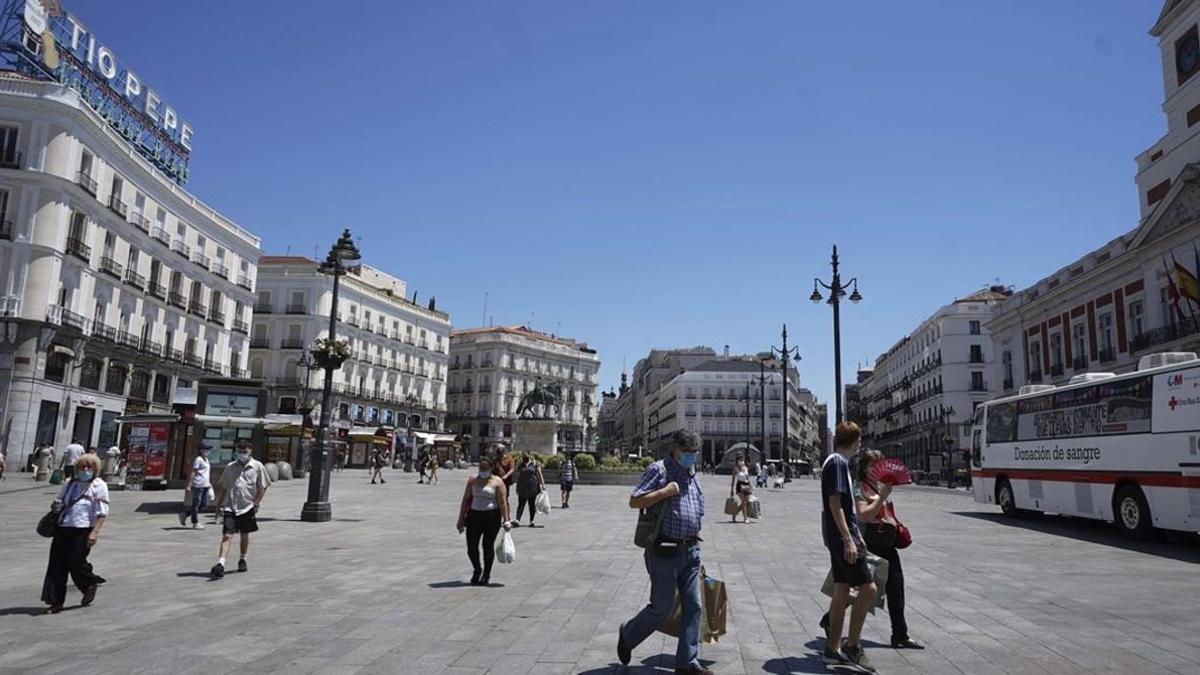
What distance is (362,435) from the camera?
174 feet

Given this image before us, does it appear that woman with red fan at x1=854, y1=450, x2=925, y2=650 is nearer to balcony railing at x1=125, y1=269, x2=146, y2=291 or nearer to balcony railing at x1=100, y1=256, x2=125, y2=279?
balcony railing at x1=100, y1=256, x2=125, y2=279

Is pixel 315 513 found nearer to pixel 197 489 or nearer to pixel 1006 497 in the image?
pixel 197 489

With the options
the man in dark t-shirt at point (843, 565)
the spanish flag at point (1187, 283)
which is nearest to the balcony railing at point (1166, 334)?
the spanish flag at point (1187, 283)

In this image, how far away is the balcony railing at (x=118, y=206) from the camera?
37.9 m

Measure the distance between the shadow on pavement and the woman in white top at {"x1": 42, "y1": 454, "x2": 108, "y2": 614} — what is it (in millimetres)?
15330

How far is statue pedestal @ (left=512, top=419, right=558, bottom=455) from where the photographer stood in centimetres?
4650

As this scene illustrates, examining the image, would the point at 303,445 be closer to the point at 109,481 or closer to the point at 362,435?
the point at 109,481

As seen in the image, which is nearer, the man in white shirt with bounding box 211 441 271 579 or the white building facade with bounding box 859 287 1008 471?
the man in white shirt with bounding box 211 441 271 579

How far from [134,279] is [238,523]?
37238 mm

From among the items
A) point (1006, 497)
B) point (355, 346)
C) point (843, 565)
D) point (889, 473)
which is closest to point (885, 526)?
point (889, 473)

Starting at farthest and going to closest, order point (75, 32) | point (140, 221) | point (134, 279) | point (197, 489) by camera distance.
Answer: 1. point (140, 221)
2. point (134, 279)
3. point (75, 32)
4. point (197, 489)

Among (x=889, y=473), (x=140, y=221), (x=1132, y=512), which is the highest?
(x=140, y=221)

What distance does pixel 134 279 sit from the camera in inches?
1592

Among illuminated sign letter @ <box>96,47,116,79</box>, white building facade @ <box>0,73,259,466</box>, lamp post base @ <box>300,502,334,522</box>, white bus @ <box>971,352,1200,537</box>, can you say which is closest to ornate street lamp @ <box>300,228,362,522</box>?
lamp post base @ <box>300,502,334,522</box>
